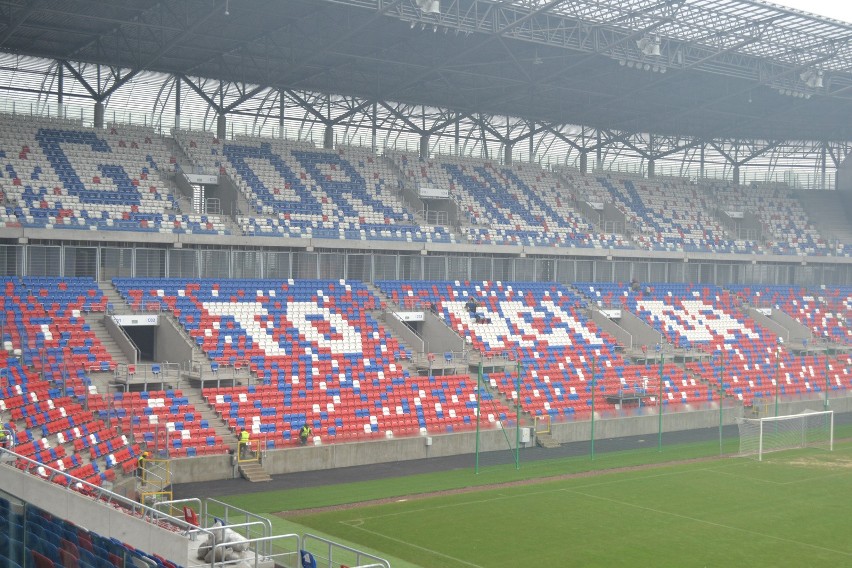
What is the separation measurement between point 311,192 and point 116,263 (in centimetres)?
1198

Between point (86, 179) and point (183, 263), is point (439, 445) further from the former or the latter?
point (86, 179)

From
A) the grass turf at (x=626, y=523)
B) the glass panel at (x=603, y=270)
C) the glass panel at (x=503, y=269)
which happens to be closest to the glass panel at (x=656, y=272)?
the glass panel at (x=603, y=270)

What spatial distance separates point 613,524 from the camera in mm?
26906

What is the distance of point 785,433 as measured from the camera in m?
39.8

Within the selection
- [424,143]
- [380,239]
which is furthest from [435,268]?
[424,143]

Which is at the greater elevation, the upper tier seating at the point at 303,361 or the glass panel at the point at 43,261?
the glass panel at the point at 43,261

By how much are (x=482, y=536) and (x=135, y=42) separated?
98.4 ft

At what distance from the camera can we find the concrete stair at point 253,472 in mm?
31797

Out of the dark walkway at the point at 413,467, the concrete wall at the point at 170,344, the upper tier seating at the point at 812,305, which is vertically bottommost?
the dark walkway at the point at 413,467

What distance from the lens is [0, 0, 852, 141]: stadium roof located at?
4134 cm

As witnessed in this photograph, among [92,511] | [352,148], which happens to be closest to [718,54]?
[352,148]

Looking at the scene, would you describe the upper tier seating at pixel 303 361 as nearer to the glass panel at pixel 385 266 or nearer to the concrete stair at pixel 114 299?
the concrete stair at pixel 114 299

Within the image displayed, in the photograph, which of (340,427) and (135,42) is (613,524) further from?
(135,42)

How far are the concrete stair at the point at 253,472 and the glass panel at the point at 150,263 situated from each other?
11.9m
